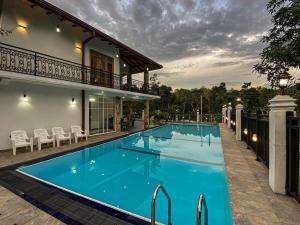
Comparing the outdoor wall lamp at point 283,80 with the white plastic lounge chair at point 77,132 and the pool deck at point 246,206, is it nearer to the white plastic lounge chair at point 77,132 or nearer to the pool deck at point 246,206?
the pool deck at point 246,206

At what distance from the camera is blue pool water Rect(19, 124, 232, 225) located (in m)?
3.90

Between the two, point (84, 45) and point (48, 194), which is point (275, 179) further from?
point (84, 45)

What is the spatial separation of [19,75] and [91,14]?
398 inches

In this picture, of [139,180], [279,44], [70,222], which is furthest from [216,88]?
[70,222]

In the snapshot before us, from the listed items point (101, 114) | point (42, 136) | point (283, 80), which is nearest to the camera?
point (283, 80)

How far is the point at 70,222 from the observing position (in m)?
2.89

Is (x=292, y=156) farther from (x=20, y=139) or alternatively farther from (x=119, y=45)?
(x=119, y=45)

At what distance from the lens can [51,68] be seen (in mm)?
9812

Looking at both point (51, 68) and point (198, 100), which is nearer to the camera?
point (51, 68)

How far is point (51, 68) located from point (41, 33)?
1923 millimetres

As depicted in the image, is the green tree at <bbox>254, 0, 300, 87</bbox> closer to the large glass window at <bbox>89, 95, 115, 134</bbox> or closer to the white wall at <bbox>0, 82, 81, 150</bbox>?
the white wall at <bbox>0, 82, 81, 150</bbox>

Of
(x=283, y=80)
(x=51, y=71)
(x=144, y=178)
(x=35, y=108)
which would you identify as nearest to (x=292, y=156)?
(x=283, y=80)

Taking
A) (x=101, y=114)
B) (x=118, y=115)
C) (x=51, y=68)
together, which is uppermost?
(x=51, y=68)

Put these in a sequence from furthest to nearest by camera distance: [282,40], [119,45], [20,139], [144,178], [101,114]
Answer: [101,114]
[119,45]
[20,139]
[282,40]
[144,178]
